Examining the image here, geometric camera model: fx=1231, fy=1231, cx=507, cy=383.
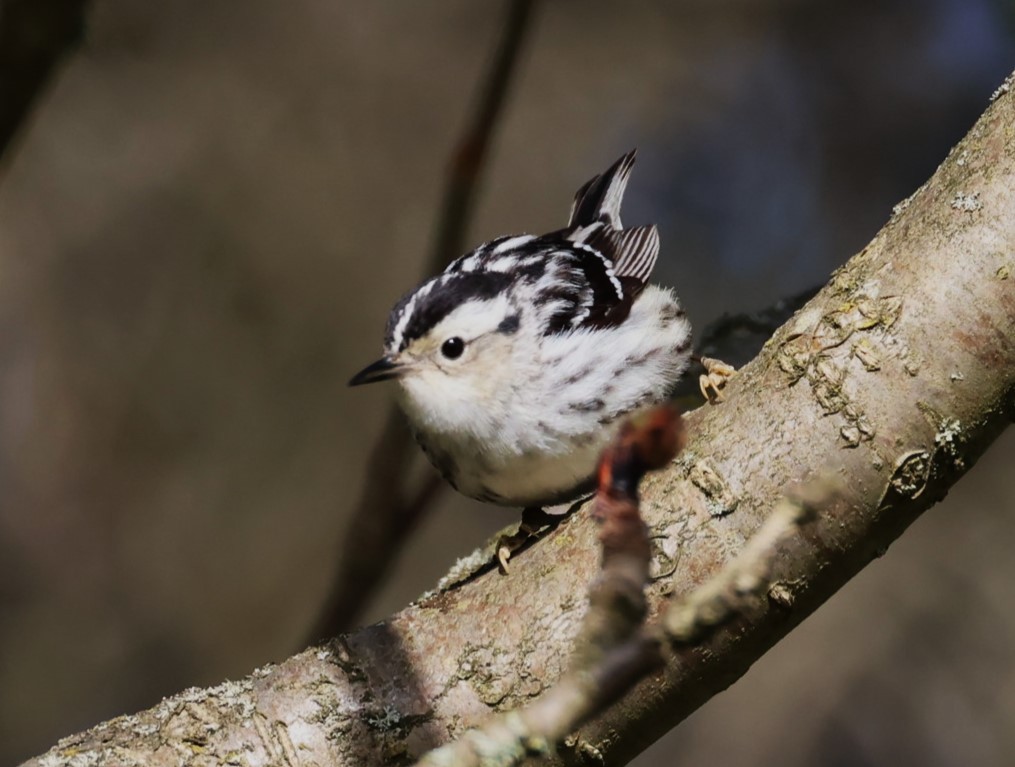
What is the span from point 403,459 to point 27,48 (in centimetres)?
135

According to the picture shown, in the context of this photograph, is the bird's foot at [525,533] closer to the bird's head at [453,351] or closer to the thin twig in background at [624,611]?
the bird's head at [453,351]

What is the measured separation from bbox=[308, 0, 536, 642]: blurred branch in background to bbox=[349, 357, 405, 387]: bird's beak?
14 centimetres

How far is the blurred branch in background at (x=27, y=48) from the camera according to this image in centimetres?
281

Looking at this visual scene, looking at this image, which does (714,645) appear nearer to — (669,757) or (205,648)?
(669,757)

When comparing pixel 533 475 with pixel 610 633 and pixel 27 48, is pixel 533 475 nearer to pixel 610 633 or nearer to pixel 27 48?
pixel 27 48

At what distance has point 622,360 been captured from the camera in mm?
3400

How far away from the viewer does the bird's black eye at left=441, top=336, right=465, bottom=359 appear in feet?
11.8

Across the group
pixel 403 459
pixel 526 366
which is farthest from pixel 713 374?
pixel 403 459

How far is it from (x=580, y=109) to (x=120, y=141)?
3.07 m

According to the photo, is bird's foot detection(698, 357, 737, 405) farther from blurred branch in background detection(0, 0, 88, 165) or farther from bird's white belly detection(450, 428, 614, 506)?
blurred branch in background detection(0, 0, 88, 165)

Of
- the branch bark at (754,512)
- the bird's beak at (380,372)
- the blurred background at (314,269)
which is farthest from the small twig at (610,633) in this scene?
the blurred background at (314,269)

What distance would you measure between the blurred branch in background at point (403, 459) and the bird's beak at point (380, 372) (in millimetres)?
140

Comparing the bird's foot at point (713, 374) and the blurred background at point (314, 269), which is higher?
the blurred background at point (314, 269)

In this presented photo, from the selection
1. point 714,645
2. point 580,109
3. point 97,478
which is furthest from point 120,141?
point 714,645
